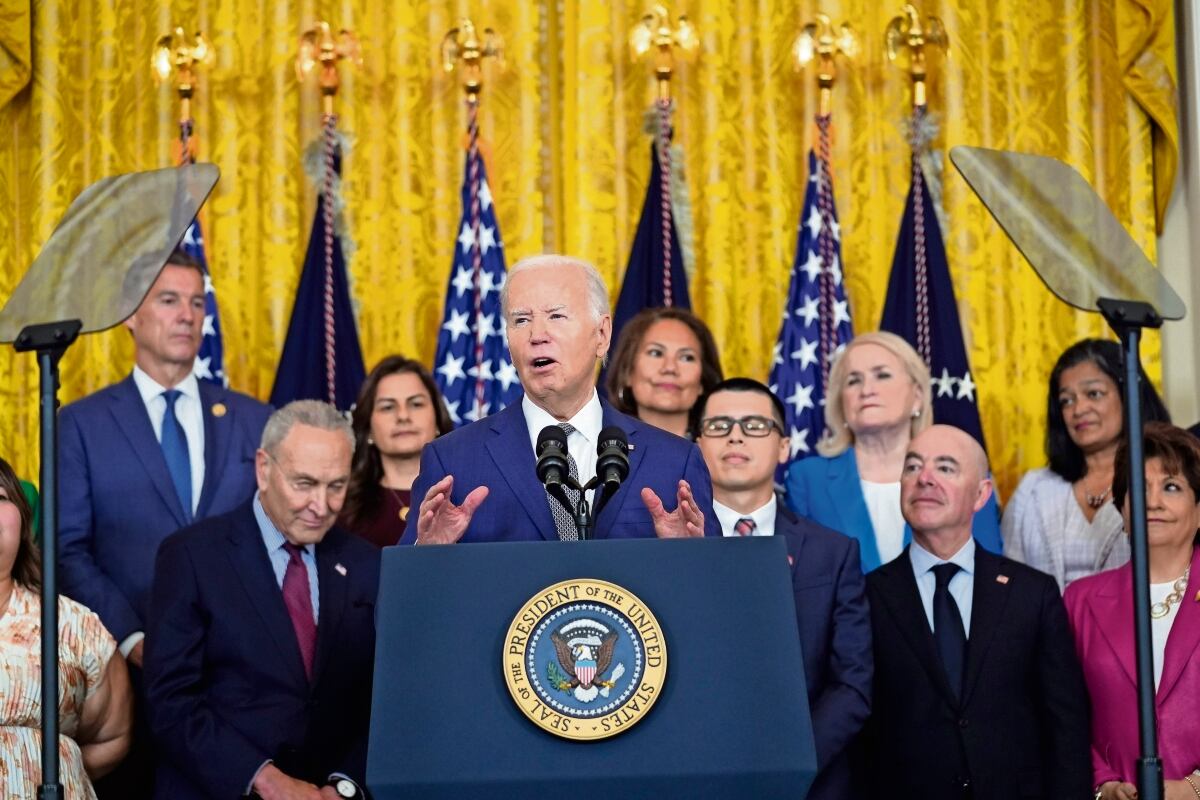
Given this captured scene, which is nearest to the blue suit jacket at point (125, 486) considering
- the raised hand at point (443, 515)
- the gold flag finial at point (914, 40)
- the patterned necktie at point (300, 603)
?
the patterned necktie at point (300, 603)

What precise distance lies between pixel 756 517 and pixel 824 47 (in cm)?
278

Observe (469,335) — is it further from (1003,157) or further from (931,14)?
(1003,157)

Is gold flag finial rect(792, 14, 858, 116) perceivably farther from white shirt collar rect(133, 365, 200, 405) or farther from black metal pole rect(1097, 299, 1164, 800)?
black metal pole rect(1097, 299, 1164, 800)

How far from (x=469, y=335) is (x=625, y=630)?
13.6 ft

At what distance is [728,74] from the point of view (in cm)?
696

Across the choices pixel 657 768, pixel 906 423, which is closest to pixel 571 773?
pixel 657 768

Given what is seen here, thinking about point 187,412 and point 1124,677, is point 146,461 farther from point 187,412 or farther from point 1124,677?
point 1124,677

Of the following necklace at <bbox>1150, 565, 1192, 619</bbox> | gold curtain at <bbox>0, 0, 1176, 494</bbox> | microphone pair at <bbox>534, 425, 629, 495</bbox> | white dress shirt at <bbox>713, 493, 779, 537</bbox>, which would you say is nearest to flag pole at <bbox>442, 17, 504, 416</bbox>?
gold curtain at <bbox>0, 0, 1176, 494</bbox>

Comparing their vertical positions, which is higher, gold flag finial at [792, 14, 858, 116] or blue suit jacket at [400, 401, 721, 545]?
gold flag finial at [792, 14, 858, 116]

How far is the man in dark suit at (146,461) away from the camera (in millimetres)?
4883

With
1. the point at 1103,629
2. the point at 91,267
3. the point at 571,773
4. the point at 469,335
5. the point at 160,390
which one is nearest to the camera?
the point at 571,773

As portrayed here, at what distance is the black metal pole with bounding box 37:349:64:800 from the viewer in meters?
2.95

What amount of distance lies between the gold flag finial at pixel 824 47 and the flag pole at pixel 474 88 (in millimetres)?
1219

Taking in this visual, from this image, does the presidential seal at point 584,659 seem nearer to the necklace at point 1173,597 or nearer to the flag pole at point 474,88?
the necklace at point 1173,597
